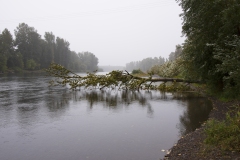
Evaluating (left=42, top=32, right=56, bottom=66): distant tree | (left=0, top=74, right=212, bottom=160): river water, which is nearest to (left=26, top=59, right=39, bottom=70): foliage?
(left=42, top=32, right=56, bottom=66): distant tree

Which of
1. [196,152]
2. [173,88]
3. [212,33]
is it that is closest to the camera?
[196,152]

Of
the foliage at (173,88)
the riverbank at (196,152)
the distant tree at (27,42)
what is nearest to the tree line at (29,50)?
the distant tree at (27,42)

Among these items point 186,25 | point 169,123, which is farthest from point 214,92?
point 169,123

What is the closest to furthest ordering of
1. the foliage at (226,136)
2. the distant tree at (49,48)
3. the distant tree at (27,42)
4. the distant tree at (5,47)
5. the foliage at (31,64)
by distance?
1. the foliage at (226,136)
2. the distant tree at (5,47)
3. the foliage at (31,64)
4. the distant tree at (27,42)
5. the distant tree at (49,48)

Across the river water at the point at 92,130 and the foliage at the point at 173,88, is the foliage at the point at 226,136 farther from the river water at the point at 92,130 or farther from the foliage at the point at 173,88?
the foliage at the point at 173,88

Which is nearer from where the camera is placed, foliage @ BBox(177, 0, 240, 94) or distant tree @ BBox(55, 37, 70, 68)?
foliage @ BBox(177, 0, 240, 94)

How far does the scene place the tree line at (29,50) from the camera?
66.5m

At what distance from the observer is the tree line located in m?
66.5

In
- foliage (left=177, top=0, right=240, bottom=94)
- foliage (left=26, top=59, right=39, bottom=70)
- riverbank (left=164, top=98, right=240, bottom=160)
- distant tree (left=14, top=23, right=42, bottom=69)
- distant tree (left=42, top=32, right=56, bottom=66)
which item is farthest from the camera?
distant tree (left=42, top=32, right=56, bottom=66)

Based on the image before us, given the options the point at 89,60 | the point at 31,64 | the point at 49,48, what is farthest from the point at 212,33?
the point at 89,60

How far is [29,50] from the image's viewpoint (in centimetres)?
8100

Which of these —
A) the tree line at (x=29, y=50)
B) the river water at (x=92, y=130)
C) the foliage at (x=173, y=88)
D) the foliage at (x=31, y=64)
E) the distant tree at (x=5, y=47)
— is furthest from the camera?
the foliage at (x=31, y=64)

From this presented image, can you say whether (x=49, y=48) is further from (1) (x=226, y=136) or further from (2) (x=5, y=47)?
(1) (x=226, y=136)

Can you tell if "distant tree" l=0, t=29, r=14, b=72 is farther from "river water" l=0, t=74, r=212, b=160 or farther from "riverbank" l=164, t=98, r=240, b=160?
"riverbank" l=164, t=98, r=240, b=160
